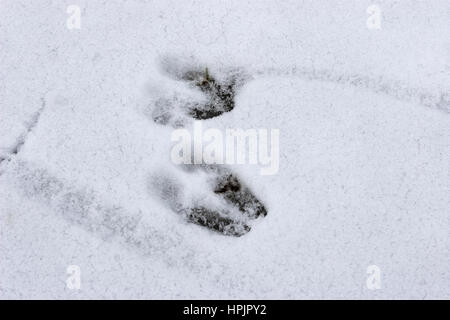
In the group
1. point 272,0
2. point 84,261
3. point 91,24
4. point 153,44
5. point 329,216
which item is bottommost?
point 84,261

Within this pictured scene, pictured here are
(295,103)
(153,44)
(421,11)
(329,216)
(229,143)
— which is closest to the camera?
(329,216)

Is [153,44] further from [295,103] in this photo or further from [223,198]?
[223,198]

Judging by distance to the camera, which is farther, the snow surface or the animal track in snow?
the animal track in snow

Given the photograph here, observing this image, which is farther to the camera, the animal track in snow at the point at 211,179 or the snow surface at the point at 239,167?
the animal track in snow at the point at 211,179

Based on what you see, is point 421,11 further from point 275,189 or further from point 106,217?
point 106,217

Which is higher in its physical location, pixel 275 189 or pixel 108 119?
pixel 108 119
